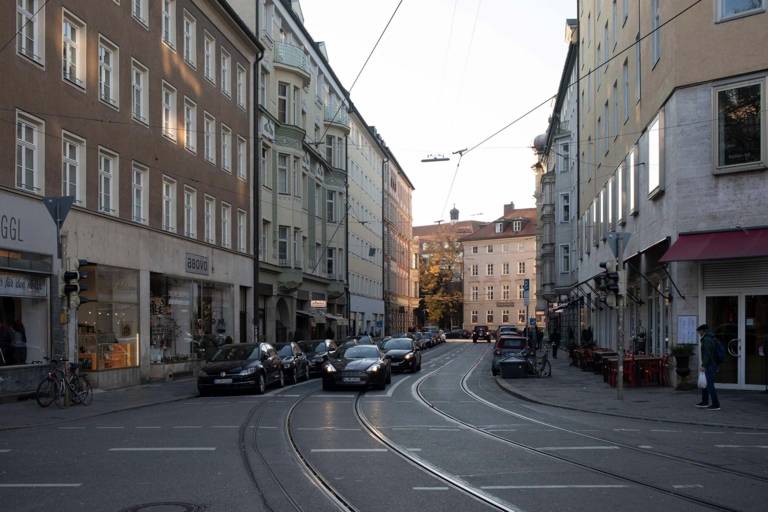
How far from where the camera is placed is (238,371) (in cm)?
2155

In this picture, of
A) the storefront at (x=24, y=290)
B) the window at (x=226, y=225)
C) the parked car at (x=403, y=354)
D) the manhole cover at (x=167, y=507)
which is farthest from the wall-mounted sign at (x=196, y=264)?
the manhole cover at (x=167, y=507)

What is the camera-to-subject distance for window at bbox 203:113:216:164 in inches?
1254

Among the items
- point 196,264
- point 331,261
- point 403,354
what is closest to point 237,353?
point 196,264

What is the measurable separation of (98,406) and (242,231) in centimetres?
1883

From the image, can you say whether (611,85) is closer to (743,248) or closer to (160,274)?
(743,248)

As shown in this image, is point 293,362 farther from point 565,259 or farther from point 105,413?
point 565,259

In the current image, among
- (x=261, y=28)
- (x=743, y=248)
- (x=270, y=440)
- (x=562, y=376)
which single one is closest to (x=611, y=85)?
(x=562, y=376)

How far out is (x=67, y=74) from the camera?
21.4 meters

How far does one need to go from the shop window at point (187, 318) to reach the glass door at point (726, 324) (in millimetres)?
17042

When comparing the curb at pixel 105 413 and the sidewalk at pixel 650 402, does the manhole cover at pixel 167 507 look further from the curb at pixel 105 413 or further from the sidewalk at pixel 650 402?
the sidewalk at pixel 650 402

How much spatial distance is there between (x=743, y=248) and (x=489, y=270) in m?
92.7

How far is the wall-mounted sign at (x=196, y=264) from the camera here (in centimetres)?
2973

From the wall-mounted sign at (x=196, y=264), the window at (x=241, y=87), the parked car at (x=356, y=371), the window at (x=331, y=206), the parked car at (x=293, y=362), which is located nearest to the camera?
the parked car at (x=356, y=371)

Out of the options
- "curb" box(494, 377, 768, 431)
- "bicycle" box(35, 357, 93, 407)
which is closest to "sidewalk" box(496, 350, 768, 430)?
"curb" box(494, 377, 768, 431)
